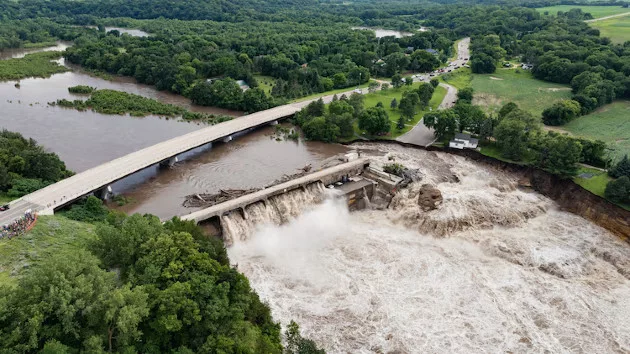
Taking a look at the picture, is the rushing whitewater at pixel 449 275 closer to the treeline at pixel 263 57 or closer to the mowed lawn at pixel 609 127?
the mowed lawn at pixel 609 127

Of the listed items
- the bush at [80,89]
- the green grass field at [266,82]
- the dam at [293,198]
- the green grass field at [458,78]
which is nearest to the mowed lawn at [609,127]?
the green grass field at [458,78]

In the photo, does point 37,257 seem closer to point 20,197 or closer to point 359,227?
point 20,197

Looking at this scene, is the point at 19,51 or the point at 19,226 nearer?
the point at 19,226

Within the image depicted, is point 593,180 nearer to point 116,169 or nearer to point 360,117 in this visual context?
point 360,117

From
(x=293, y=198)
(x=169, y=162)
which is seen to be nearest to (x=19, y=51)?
(x=169, y=162)

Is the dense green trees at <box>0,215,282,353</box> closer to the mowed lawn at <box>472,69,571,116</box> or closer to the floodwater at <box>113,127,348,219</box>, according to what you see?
the floodwater at <box>113,127,348,219</box>

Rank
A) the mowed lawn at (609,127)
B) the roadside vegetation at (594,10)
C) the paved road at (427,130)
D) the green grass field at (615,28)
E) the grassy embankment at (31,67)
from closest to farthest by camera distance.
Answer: the mowed lawn at (609,127)
the paved road at (427,130)
the grassy embankment at (31,67)
the green grass field at (615,28)
the roadside vegetation at (594,10)
